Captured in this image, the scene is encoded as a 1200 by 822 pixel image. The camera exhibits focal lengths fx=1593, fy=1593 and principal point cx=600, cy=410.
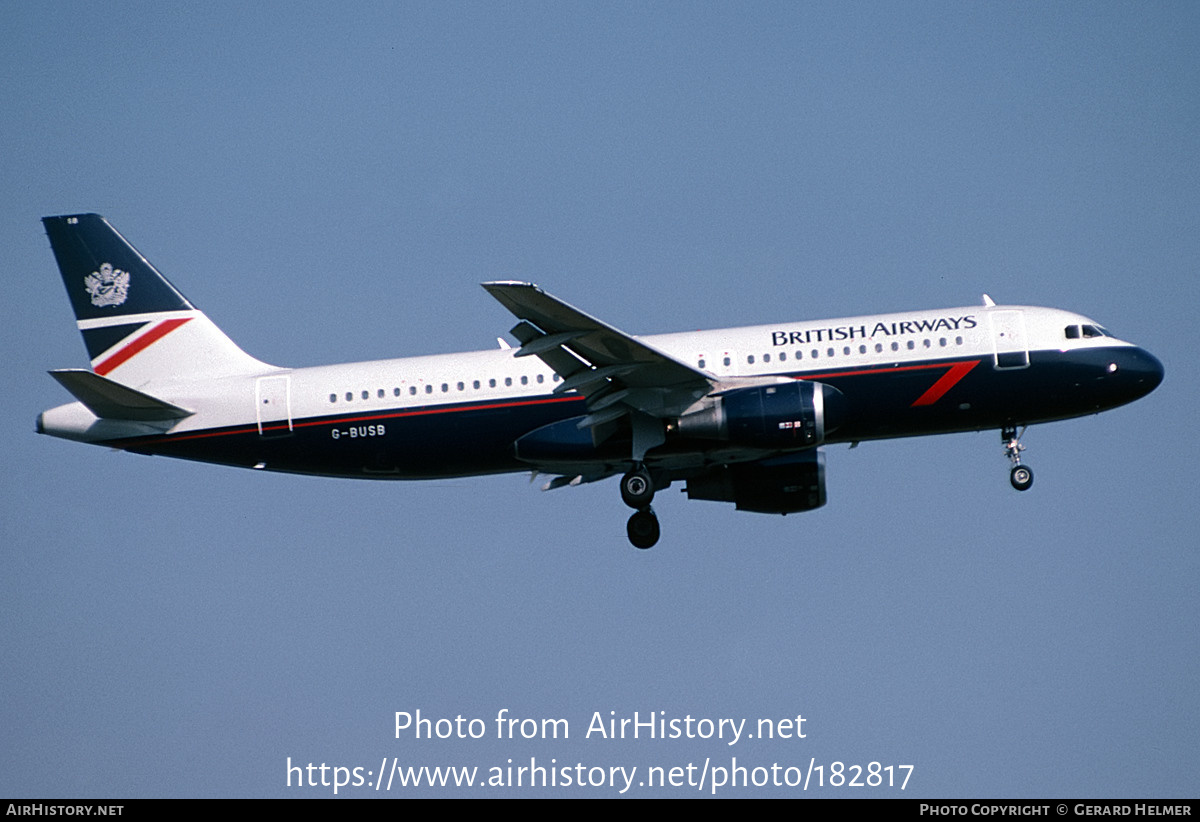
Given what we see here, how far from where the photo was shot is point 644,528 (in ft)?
138

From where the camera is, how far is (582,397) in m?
40.4

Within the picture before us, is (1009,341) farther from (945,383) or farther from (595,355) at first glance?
(595,355)

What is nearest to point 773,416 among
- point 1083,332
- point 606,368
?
point 606,368

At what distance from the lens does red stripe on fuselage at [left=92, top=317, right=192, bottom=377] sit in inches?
1714

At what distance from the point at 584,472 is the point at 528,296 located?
744cm

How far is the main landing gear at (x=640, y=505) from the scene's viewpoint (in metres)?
40.8

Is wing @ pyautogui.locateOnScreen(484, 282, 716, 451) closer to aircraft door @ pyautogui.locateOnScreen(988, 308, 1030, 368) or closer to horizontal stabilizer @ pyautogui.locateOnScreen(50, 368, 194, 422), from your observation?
aircraft door @ pyautogui.locateOnScreen(988, 308, 1030, 368)

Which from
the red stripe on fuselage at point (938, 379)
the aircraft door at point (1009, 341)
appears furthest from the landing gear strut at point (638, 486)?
the aircraft door at point (1009, 341)

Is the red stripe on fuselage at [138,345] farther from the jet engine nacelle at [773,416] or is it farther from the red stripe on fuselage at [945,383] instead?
the red stripe on fuselage at [945,383]

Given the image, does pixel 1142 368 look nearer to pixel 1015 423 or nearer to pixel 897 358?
pixel 1015 423
